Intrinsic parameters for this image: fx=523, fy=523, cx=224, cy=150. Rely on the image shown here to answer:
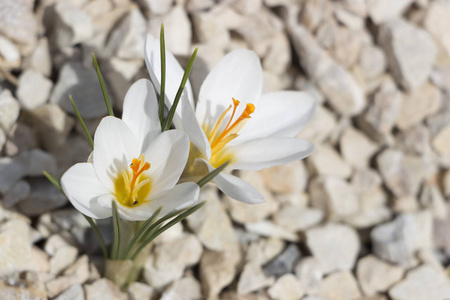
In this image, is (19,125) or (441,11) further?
(441,11)

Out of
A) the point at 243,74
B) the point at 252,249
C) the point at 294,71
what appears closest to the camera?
the point at 243,74

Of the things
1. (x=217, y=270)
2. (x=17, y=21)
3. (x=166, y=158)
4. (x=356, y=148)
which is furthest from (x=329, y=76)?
(x=17, y=21)

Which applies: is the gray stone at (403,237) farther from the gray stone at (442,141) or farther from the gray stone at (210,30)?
the gray stone at (210,30)

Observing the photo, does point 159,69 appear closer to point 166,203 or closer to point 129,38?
point 166,203

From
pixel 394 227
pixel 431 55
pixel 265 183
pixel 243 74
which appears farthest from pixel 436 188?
pixel 243 74

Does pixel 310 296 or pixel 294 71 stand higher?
pixel 294 71

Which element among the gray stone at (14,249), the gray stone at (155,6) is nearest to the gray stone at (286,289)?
the gray stone at (14,249)

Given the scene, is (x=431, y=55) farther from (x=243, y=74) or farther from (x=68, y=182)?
(x=68, y=182)
